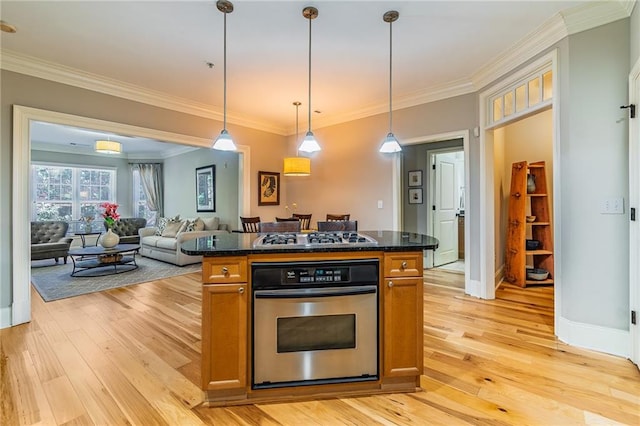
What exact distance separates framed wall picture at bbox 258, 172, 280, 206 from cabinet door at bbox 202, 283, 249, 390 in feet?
12.4

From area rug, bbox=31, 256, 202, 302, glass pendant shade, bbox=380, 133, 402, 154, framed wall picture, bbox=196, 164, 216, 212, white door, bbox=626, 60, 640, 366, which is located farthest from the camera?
framed wall picture, bbox=196, 164, 216, 212

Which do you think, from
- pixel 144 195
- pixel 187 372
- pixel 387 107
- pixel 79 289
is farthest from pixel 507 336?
pixel 144 195

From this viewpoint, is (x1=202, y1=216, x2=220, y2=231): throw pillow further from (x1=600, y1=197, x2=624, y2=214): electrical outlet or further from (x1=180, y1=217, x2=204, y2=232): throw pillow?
(x1=600, y1=197, x2=624, y2=214): electrical outlet

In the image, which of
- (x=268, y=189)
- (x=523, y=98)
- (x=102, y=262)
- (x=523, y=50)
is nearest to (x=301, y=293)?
(x=523, y=98)

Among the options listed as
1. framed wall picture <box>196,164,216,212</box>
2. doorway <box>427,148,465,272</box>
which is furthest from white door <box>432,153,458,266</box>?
framed wall picture <box>196,164,216,212</box>

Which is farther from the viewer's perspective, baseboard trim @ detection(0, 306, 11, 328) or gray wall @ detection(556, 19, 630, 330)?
baseboard trim @ detection(0, 306, 11, 328)

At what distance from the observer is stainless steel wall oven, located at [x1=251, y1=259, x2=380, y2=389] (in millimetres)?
1677

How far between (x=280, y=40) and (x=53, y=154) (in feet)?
25.1

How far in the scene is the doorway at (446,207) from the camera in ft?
16.6

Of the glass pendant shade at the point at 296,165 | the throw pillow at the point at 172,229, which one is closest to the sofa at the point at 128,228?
the throw pillow at the point at 172,229

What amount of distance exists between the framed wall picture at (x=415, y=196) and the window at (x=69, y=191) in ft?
26.1

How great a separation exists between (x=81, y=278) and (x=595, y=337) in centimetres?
638

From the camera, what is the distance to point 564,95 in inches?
96.3

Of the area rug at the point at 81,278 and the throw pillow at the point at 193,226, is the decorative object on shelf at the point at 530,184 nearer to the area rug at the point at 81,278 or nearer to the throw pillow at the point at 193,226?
the area rug at the point at 81,278
